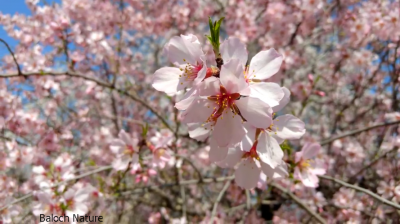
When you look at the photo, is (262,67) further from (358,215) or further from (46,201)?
(358,215)

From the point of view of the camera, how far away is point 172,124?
393 cm

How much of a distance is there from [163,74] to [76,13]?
12.1 ft

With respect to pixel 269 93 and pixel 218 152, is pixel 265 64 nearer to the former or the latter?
pixel 269 93

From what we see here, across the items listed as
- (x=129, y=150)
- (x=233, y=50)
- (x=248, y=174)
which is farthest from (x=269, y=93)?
(x=129, y=150)

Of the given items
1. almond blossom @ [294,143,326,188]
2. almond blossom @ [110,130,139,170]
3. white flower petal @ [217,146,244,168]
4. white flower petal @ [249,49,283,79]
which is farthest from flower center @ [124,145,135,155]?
white flower petal @ [249,49,283,79]

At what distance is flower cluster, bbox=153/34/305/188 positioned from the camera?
0.88m

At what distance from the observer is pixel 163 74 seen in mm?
1042

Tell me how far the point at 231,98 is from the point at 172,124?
304 cm

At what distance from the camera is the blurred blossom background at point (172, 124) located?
2158 mm

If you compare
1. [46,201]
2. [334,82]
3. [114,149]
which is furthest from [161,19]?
[46,201]

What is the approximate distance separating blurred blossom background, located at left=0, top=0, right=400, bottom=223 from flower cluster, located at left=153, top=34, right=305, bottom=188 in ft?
1.59

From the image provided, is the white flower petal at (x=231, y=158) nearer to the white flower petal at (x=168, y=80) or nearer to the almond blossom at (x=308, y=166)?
the white flower petal at (x=168, y=80)

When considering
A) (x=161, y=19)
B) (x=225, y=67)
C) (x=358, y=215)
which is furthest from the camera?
(x=161, y=19)

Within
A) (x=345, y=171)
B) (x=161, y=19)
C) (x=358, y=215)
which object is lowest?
(x=358, y=215)
